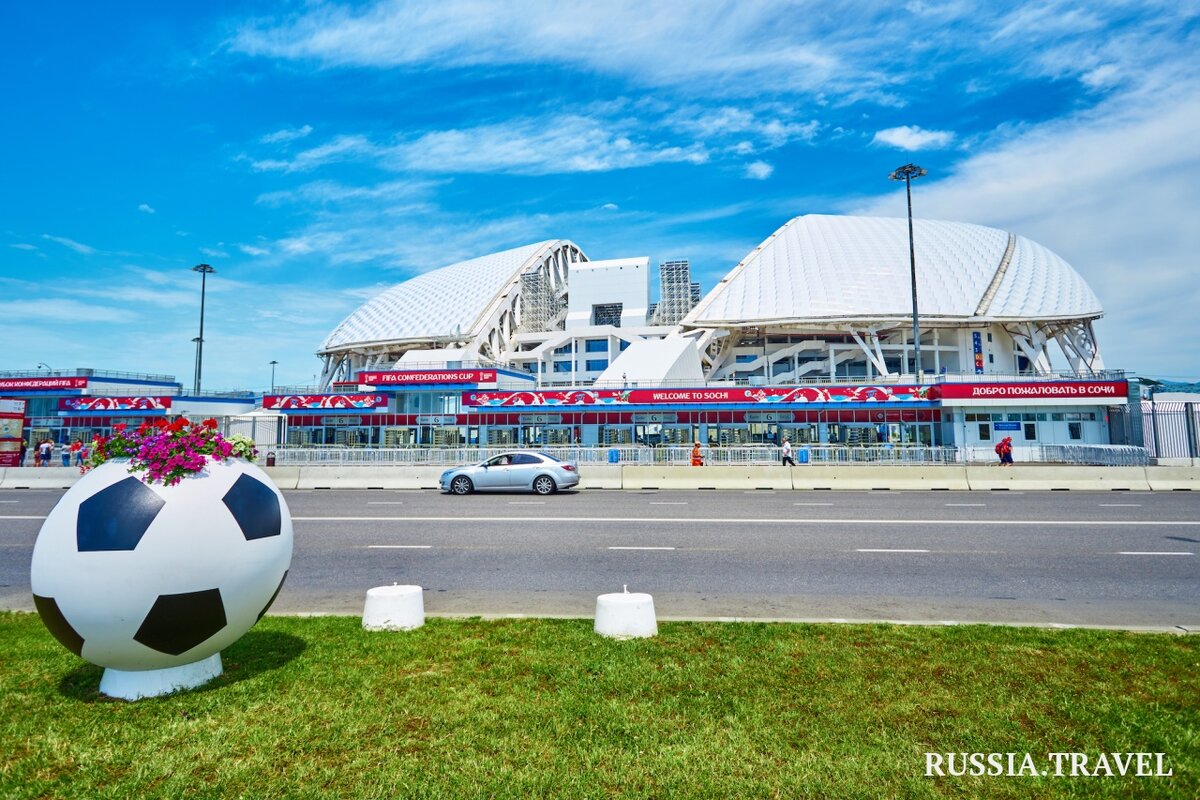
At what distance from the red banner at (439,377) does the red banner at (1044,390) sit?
99.4 feet

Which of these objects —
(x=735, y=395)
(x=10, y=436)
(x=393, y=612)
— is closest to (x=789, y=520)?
(x=393, y=612)

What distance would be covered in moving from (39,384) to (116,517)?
6670 cm

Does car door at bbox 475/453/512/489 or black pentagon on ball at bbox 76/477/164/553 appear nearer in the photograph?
black pentagon on ball at bbox 76/477/164/553

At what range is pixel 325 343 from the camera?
3110 inches

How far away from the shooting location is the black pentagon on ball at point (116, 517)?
4258 mm

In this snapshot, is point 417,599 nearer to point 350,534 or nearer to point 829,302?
point 350,534

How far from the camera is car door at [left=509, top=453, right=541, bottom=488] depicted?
21.0 m

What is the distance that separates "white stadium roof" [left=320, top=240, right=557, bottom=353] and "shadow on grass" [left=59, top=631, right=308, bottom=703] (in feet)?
215

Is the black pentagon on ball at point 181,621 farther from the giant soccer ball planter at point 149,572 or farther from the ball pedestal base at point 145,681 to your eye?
the ball pedestal base at point 145,681

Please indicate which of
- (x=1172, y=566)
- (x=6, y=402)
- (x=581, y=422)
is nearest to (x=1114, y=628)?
(x=1172, y=566)

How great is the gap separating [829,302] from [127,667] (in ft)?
189

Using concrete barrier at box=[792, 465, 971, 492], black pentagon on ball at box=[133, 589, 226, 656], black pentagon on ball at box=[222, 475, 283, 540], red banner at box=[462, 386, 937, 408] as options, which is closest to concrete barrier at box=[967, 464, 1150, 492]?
concrete barrier at box=[792, 465, 971, 492]

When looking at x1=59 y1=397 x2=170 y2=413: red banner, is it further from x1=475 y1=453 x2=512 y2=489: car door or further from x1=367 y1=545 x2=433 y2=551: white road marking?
x1=367 y1=545 x2=433 y2=551: white road marking

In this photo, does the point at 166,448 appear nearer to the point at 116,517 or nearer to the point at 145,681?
the point at 116,517
